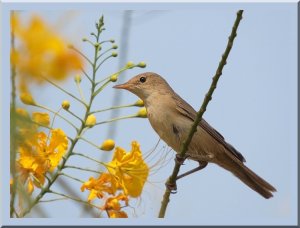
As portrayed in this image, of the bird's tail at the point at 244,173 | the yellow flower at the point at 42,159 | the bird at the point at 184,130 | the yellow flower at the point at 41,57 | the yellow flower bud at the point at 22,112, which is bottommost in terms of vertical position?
the bird's tail at the point at 244,173

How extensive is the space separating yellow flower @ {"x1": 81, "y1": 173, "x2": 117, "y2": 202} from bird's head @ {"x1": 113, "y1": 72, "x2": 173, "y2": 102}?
2.22 m

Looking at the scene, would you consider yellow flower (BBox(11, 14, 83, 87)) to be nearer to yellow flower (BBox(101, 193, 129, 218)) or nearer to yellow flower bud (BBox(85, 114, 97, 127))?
yellow flower bud (BBox(85, 114, 97, 127))

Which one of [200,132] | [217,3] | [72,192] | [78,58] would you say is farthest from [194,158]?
[78,58]

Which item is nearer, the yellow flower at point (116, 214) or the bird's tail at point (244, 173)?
the yellow flower at point (116, 214)

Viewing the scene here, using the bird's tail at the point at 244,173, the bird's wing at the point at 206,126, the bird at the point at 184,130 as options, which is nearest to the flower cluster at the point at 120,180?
the bird at the point at 184,130

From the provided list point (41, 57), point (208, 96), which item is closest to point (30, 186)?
point (208, 96)

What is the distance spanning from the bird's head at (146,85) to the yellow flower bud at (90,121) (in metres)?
2.42

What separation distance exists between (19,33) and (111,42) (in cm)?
144

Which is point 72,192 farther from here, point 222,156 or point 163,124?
point 222,156

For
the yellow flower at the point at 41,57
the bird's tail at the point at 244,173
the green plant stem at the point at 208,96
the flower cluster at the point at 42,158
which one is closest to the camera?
the yellow flower at the point at 41,57

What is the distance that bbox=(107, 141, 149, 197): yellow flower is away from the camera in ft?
8.27

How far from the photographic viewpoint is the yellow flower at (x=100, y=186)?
2416 millimetres

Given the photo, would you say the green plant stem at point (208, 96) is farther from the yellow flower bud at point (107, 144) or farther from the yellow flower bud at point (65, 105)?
the yellow flower bud at point (65, 105)

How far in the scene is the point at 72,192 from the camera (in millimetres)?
1570
